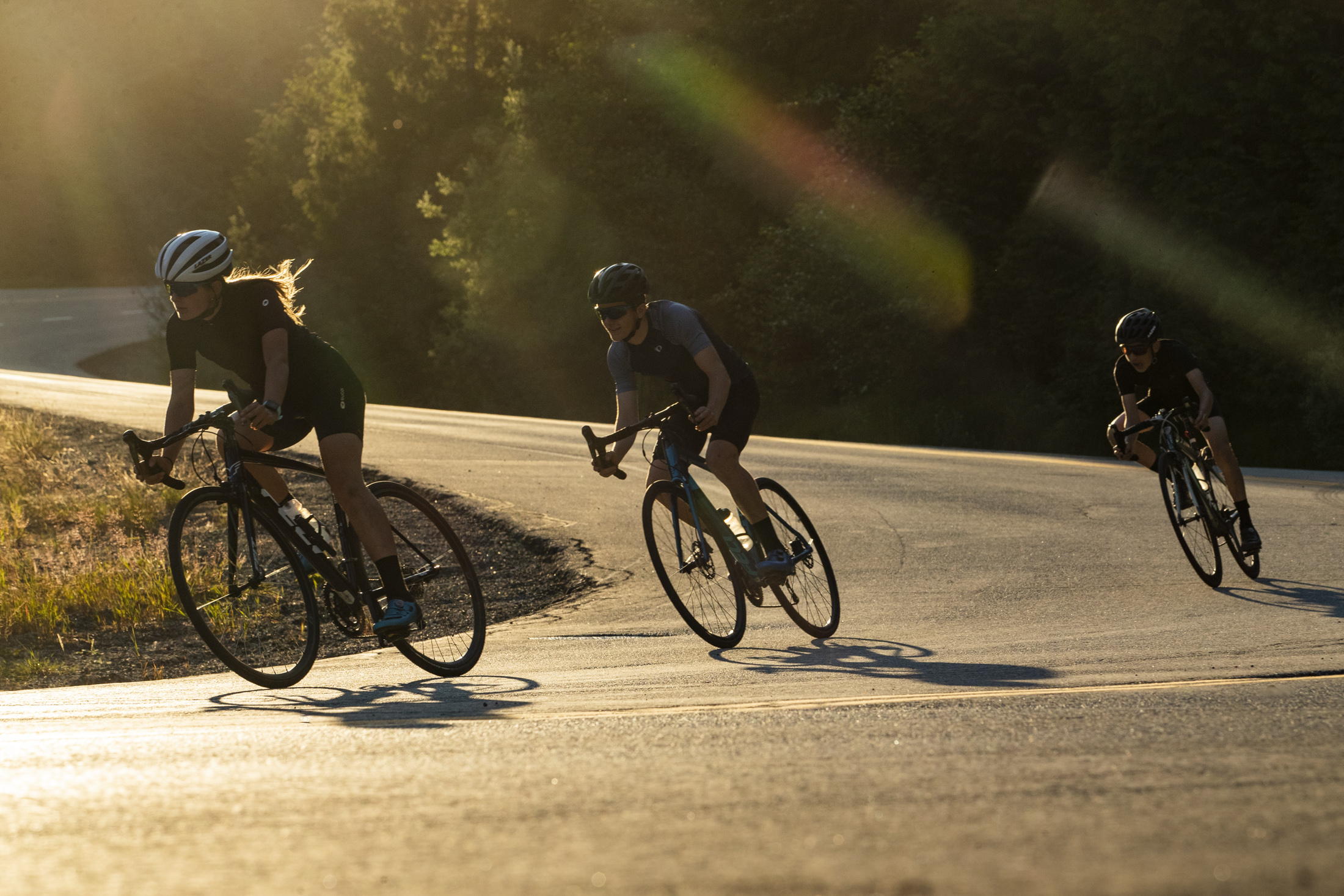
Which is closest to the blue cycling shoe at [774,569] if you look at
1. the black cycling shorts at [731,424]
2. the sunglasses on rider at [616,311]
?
the black cycling shorts at [731,424]

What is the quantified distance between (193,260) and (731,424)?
2971 millimetres

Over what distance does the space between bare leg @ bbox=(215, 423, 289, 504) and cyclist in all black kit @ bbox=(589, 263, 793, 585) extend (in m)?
1.58

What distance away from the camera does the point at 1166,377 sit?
10383 millimetres

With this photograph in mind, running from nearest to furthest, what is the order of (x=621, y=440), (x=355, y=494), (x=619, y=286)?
(x=355, y=494), (x=619, y=286), (x=621, y=440)

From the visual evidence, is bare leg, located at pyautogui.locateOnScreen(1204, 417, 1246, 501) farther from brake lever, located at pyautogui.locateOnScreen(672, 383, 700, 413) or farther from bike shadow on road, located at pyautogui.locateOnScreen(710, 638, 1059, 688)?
brake lever, located at pyautogui.locateOnScreen(672, 383, 700, 413)

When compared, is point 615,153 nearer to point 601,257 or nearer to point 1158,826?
point 601,257

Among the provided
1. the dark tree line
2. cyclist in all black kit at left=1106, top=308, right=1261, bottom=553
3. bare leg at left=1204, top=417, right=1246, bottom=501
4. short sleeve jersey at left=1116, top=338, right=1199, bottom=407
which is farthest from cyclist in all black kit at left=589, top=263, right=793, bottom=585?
the dark tree line

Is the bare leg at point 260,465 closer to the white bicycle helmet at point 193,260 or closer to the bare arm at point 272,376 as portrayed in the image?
the bare arm at point 272,376

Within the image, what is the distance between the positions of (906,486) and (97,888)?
13593 millimetres

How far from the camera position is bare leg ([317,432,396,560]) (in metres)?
6.89

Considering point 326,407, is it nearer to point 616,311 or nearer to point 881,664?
point 616,311

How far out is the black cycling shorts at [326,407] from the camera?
22.7ft

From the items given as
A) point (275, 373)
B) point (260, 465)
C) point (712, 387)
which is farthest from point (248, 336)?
point (712, 387)

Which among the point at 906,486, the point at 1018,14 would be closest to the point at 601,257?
the point at 1018,14
